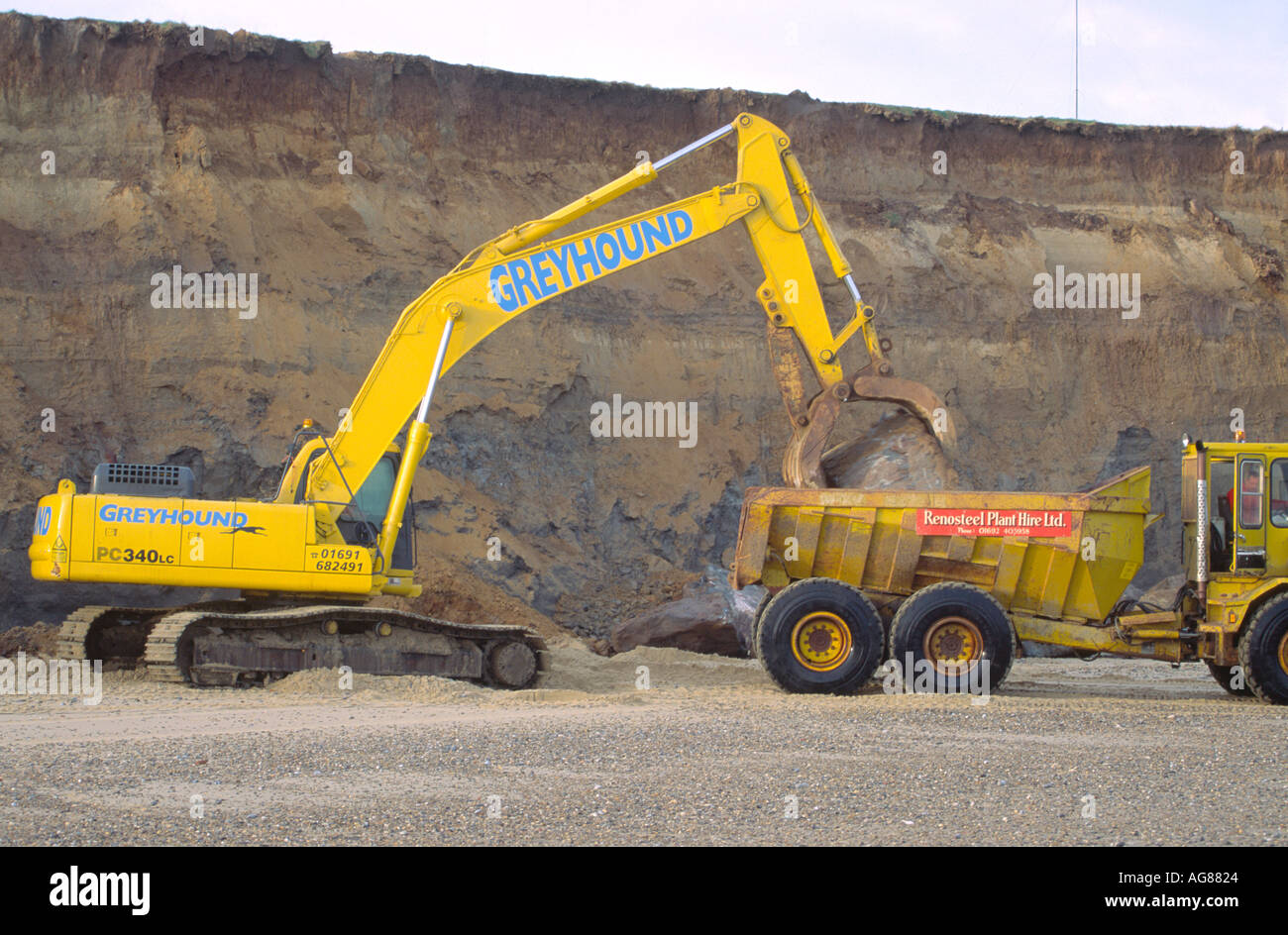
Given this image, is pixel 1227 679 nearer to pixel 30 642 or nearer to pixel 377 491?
pixel 377 491

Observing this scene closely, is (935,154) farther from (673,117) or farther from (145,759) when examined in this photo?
(145,759)

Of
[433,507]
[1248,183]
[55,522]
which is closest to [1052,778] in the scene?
[55,522]

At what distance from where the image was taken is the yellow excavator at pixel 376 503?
437 inches

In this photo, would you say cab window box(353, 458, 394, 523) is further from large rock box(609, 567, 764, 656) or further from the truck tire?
the truck tire

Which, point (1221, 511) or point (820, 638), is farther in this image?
point (1221, 511)

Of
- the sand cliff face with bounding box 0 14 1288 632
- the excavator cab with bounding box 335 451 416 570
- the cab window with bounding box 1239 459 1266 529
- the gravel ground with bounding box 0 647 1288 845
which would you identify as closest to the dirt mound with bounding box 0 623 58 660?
the sand cliff face with bounding box 0 14 1288 632

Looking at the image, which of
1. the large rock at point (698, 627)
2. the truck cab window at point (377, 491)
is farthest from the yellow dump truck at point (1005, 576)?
the large rock at point (698, 627)

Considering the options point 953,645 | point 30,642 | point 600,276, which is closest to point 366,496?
point 600,276

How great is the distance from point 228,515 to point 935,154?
17995 mm

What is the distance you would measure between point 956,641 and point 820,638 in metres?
1.16

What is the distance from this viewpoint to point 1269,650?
10.7 m

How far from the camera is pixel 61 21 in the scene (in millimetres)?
18703

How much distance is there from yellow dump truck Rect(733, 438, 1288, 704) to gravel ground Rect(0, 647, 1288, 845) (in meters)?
0.48
